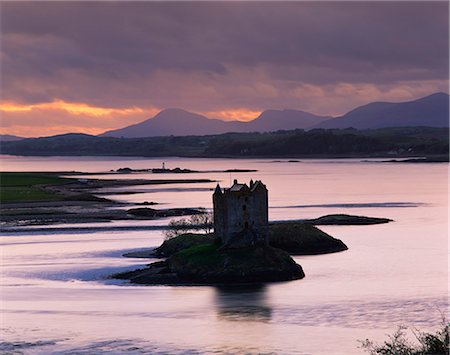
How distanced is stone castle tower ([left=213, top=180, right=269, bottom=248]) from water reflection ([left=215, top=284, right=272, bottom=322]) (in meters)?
4.79

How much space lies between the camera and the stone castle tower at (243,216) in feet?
242

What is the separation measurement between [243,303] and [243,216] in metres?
11.4

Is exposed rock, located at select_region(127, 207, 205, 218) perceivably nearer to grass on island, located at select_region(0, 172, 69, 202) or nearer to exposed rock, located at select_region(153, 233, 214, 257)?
grass on island, located at select_region(0, 172, 69, 202)

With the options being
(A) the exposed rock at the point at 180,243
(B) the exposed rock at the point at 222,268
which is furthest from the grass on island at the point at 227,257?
(A) the exposed rock at the point at 180,243

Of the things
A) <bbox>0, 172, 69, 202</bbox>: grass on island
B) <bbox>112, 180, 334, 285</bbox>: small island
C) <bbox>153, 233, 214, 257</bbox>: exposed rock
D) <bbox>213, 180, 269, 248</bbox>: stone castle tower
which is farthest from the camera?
<bbox>0, 172, 69, 202</bbox>: grass on island

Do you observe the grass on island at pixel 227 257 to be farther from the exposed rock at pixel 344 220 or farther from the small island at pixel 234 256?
the exposed rock at pixel 344 220

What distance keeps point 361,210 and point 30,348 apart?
3379 inches

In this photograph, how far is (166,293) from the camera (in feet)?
225

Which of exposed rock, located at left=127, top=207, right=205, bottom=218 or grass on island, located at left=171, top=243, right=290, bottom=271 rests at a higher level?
grass on island, located at left=171, top=243, right=290, bottom=271

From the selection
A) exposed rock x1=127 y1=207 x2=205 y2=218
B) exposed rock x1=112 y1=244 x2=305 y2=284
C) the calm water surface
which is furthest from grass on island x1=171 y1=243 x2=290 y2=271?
exposed rock x1=127 y1=207 x2=205 y2=218

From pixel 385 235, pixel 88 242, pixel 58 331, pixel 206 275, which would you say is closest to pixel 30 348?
pixel 58 331

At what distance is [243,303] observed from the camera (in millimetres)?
64188

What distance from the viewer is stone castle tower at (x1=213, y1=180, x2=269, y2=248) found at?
7369cm

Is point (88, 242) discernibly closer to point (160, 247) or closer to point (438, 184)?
point (160, 247)
